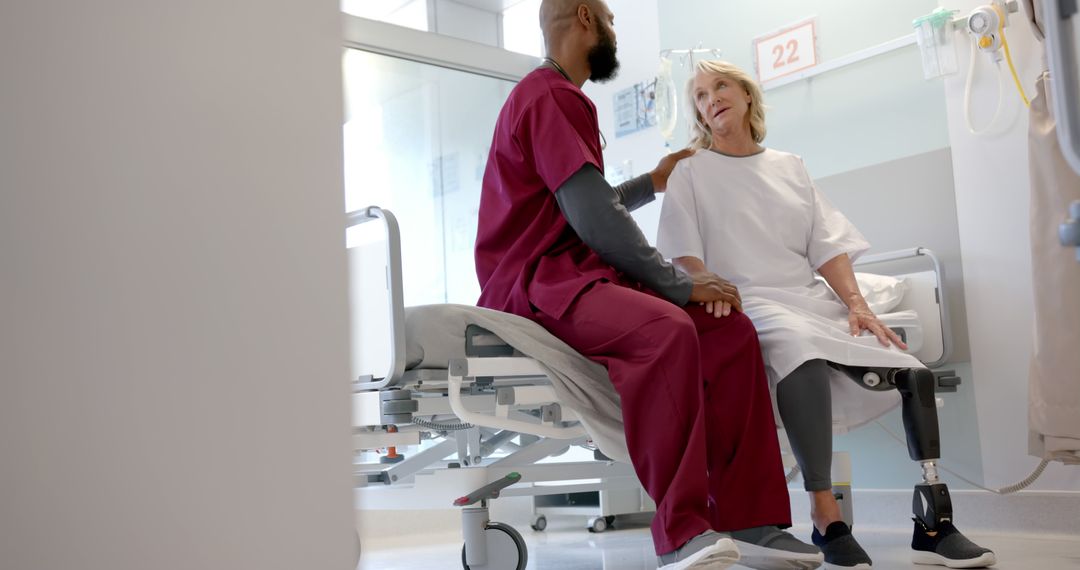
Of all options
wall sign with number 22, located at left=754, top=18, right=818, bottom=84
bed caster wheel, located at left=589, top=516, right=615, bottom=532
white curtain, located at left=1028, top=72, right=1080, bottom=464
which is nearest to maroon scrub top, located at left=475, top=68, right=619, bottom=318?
white curtain, located at left=1028, top=72, right=1080, bottom=464

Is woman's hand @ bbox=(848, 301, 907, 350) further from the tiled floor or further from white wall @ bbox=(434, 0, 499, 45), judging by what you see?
white wall @ bbox=(434, 0, 499, 45)

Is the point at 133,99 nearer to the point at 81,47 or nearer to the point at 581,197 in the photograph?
the point at 81,47

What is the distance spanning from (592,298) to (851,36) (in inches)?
84.5

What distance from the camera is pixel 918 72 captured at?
359 cm

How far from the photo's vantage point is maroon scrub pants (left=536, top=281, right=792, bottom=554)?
2.07 metres

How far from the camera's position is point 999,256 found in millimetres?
3312

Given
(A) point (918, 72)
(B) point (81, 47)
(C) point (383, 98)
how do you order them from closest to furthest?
(B) point (81, 47) < (A) point (918, 72) < (C) point (383, 98)

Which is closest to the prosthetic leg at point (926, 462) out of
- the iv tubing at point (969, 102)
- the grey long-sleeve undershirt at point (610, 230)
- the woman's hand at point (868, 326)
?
the woman's hand at point (868, 326)

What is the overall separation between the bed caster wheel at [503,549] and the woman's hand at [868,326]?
1.06m

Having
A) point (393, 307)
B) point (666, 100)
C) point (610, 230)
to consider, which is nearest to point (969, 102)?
point (666, 100)

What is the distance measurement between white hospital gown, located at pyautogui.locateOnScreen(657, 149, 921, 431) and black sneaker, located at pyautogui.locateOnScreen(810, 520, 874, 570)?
0.38m

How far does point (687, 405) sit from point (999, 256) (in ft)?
5.76

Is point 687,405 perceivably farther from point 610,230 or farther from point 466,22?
point 466,22

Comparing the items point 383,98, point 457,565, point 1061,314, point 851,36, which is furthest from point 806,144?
point 457,565
